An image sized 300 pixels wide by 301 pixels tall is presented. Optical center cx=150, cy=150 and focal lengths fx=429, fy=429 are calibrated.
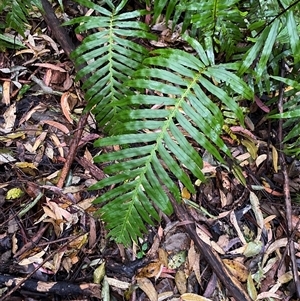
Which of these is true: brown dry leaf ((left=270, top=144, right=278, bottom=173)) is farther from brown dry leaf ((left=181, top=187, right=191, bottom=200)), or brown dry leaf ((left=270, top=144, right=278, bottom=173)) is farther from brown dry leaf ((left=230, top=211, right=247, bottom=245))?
brown dry leaf ((left=181, top=187, right=191, bottom=200))

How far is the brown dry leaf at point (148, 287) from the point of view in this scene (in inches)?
83.7

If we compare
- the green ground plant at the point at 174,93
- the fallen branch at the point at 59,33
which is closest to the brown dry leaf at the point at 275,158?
the green ground plant at the point at 174,93

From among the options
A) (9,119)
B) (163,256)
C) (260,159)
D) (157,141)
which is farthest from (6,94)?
(260,159)

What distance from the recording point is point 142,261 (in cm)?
222

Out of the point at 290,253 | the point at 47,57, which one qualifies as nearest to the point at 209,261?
the point at 290,253

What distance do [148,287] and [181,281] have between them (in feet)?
0.57

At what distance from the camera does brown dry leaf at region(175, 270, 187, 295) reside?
7.13 ft

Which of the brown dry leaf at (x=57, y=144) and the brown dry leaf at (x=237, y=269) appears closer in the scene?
the brown dry leaf at (x=237, y=269)

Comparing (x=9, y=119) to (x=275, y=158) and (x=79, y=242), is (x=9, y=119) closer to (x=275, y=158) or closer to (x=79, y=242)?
(x=79, y=242)

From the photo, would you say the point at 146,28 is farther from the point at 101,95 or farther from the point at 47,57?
the point at 47,57

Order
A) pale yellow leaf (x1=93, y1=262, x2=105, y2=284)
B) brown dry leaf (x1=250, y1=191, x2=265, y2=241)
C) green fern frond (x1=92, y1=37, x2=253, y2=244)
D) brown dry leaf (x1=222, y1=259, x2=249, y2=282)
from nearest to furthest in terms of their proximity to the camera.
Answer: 1. green fern frond (x1=92, y1=37, x2=253, y2=244)
2. pale yellow leaf (x1=93, y1=262, x2=105, y2=284)
3. brown dry leaf (x1=222, y1=259, x2=249, y2=282)
4. brown dry leaf (x1=250, y1=191, x2=265, y2=241)

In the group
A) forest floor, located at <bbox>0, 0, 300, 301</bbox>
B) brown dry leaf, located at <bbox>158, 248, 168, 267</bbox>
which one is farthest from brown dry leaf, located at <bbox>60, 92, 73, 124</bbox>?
brown dry leaf, located at <bbox>158, 248, 168, 267</bbox>

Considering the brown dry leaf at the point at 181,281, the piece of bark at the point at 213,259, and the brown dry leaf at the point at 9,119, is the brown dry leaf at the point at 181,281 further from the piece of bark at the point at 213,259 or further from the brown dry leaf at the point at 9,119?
the brown dry leaf at the point at 9,119

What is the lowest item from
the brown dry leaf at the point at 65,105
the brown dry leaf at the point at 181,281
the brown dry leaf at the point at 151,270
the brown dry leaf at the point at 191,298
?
the brown dry leaf at the point at 191,298
